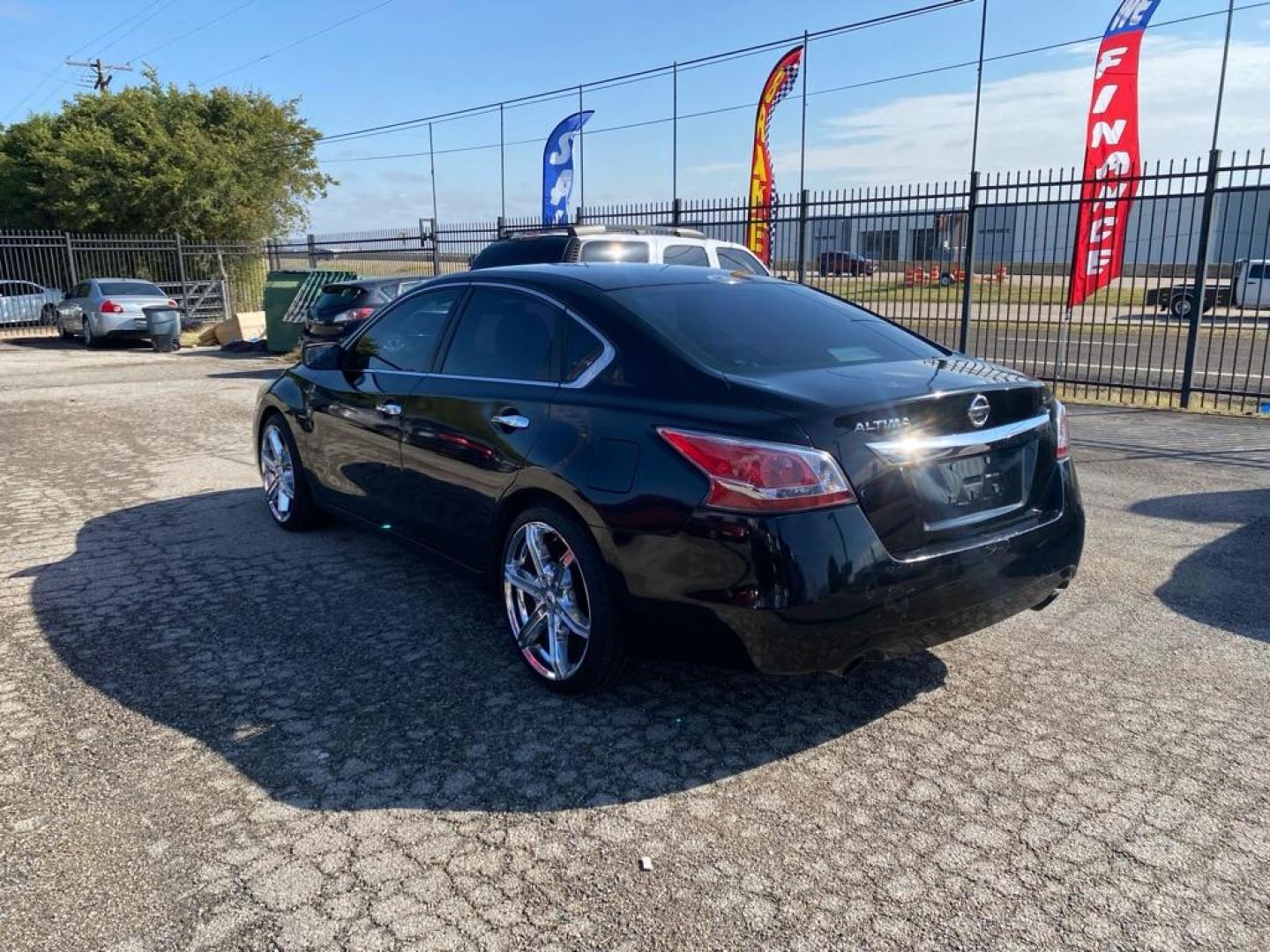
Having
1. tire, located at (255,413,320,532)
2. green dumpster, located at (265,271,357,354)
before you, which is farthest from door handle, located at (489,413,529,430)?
green dumpster, located at (265,271,357,354)

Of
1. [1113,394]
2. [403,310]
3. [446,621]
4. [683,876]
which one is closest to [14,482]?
[403,310]

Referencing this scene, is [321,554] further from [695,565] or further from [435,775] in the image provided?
[695,565]

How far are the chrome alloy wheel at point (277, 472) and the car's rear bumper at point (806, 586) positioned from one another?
3.28m

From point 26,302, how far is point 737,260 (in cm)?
2206

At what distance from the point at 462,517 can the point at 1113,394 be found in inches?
424

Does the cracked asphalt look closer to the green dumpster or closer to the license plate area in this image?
the license plate area

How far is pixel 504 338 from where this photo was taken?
13.5 ft

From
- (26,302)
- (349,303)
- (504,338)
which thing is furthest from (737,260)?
(26,302)

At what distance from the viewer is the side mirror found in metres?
5.24

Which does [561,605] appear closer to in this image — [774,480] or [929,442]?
[774,480]

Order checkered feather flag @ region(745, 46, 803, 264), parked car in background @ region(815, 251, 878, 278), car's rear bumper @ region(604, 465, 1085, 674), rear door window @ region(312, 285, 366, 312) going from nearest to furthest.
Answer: car's rear bumper @ region(604, 465, 1085, 674)
rear door window @ region(312, 285, 366, 312)
parked car in background @ region(815, 251, 878, 278)
checkered feather flag @ region(745, 46, 803, 264)

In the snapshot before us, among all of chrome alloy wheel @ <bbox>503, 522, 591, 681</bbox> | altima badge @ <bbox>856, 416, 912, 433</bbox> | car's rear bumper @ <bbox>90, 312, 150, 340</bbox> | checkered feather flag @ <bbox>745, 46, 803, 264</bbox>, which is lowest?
chrome alloy wheel @ <bbox>503, 522, 591, 681</bbox>

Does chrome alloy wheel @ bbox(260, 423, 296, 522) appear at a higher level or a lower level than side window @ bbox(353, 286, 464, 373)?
lower

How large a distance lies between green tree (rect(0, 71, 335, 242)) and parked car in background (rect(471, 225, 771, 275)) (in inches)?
886
